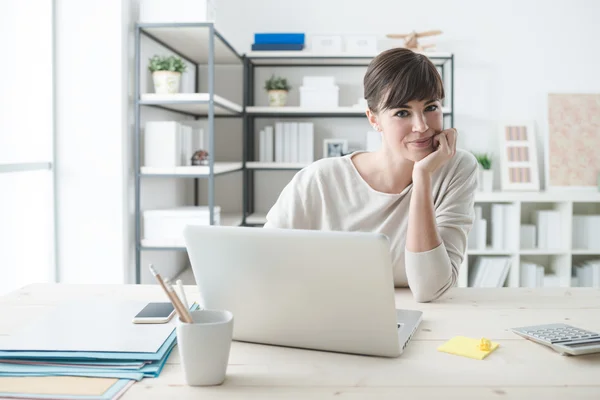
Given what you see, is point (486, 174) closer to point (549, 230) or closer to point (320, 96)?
point (549, 230)

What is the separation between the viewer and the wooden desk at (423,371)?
87cm

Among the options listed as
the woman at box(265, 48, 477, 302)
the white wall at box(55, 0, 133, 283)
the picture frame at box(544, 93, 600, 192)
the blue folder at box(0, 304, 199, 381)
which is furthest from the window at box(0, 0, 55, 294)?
the picture frame at box(544, 93, 600, 192)

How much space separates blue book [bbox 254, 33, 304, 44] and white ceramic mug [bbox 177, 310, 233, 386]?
3004 millimetres

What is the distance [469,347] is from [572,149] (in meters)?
3.14

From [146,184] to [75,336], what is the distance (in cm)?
212

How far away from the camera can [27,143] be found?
2.77 metres

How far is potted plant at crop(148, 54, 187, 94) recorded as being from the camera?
9.62ft

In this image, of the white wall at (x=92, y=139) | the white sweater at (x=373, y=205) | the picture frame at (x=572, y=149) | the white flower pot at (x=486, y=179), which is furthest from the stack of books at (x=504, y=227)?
the white sweater at (x=373, y=205)

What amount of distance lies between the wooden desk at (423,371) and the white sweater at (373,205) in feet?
0.98

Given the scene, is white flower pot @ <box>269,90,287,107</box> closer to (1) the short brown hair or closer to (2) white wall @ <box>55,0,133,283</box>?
(2) white wall @ <box>55,0,133,283</box>

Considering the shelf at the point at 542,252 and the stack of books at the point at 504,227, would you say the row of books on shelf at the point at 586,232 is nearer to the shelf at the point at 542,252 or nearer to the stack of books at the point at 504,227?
the shelf at the point at 542,252

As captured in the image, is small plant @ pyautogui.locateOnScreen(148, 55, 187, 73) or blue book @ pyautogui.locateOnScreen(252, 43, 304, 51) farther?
blue book @ pyautogui.locateOnScreen(252, 43, 304, 51)

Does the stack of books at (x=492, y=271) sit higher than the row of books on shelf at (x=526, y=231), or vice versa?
the row of books on shelf at (x=526, y=231)

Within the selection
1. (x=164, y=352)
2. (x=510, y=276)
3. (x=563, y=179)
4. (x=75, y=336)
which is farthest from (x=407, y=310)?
(x=563, y=179)
